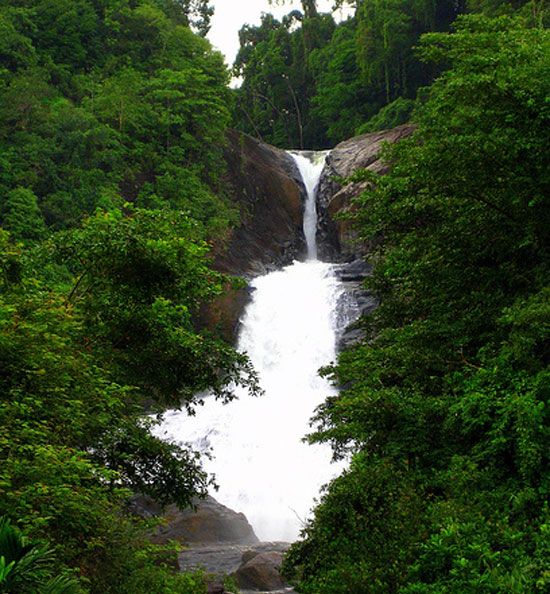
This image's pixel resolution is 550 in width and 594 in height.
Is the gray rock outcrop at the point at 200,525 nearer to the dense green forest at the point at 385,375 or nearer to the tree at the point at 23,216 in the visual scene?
the dense green forest at the point at 385,375

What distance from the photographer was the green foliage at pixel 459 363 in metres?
6.48

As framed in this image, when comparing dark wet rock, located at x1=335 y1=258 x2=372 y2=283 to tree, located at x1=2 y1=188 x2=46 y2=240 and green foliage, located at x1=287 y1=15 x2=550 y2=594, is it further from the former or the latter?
green foliage, located at x1=287 y1=15 x2=550 y2=594

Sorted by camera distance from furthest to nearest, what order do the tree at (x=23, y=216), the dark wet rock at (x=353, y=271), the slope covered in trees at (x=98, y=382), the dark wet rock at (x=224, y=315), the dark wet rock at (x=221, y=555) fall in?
the dark wet rock at (x=353, y=271) < the dark wet rock at (x=224, y=315) < the tree at (x=23, y=216) < the dark wet rock at (x=221, y=555) < the slope covered in trees at (x=98, y=382)

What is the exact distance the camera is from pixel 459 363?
9.21 m

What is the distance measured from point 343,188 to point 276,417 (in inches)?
601

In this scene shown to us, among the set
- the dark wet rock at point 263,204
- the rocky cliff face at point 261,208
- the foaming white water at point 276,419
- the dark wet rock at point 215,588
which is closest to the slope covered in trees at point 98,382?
the dark wet rock at point 215,588

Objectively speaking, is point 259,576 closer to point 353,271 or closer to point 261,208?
point 353,271

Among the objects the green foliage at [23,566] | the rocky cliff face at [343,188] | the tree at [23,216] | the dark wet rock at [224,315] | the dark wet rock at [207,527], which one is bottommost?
the dark wet rock at [207,527]

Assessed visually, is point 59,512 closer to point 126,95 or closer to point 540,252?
point 540,252

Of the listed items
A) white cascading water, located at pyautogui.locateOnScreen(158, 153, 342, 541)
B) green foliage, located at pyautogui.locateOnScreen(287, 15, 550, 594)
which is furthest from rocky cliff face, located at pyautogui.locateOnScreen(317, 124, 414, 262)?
green foliage, located at pyautogui.locateOnScreen(287, 15, 550, 594)

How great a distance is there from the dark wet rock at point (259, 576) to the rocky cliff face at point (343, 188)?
2099 centimetres

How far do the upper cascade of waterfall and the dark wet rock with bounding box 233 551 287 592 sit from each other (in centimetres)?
2470

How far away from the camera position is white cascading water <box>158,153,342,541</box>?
65.2 feet

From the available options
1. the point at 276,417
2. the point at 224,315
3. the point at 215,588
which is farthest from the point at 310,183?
the point at 215,588
